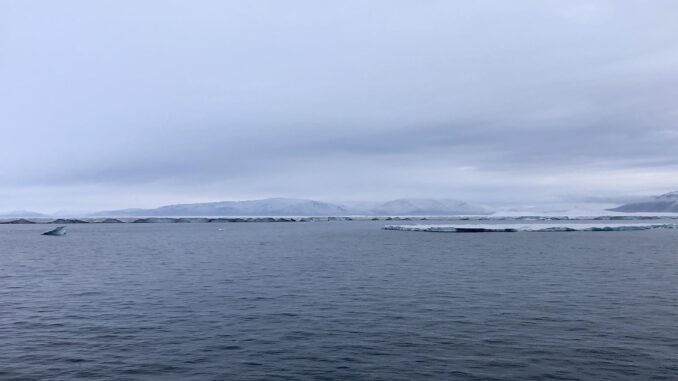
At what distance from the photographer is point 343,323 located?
1912cm

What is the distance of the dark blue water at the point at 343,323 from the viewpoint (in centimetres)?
1402

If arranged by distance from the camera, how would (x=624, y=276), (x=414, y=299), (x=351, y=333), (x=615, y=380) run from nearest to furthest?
(x=615, y=380) → (x=351, y=333) → (x=414, y=299) → (x=624, y=276)

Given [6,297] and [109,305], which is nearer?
[109,305]

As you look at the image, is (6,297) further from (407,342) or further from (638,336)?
(638,336)

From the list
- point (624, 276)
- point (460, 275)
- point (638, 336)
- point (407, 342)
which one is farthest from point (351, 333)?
point (624, 276)

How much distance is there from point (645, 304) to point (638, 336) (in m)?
6.34

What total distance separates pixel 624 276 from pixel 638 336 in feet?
52.9

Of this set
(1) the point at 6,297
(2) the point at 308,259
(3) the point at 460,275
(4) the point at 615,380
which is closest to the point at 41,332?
(1) the point at 6,297

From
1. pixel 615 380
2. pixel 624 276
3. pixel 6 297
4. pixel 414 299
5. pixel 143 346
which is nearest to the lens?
pixel 615 380

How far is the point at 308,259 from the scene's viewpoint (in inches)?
1720

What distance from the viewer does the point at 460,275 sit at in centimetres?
3225

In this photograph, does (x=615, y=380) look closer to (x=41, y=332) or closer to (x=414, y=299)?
(x=414, y=299)

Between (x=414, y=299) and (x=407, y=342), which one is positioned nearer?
(x=407, y=342)

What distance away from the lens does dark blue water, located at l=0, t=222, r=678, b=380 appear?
46.0 ft
